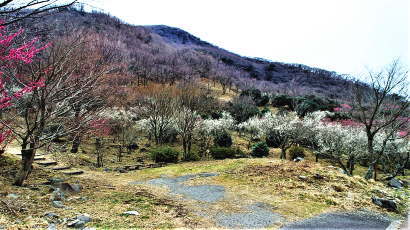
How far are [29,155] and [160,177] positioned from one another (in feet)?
21.9

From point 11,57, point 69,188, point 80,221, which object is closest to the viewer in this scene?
point 11,57

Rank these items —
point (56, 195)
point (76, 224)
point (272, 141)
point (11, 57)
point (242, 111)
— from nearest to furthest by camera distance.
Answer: point (11, 57) → point (76, 224) → point (56, 195) → point (272, 141) → point (242, 111)

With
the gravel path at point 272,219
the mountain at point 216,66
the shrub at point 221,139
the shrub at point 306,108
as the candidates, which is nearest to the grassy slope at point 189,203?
the gravel path at point 272,219

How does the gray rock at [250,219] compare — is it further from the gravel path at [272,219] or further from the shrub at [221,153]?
the shrub at [221,153]

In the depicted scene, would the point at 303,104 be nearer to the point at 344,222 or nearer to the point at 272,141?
the point at 272,141

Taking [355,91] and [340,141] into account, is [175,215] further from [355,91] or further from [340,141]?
[340,141]

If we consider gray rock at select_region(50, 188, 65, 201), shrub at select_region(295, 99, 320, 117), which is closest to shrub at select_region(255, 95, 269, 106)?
shrub at select_region(295, 99, 320, 117)

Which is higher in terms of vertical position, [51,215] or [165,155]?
[51,215]

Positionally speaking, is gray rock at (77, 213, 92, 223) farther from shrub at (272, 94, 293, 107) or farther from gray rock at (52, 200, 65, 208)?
shrub at (272, 94, 293, 107)

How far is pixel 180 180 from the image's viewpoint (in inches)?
483

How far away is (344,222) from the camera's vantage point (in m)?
6.42

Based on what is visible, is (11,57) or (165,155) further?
(165,155)

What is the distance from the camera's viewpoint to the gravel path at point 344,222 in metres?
6.05

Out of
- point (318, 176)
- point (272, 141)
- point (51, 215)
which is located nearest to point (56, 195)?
point (51, 215)
